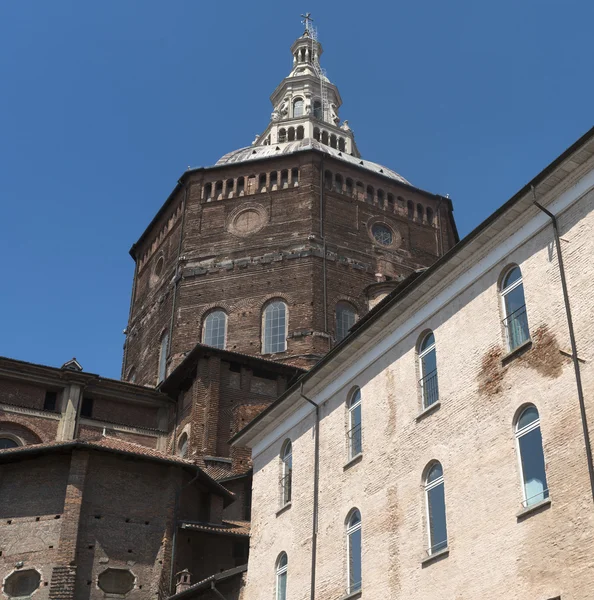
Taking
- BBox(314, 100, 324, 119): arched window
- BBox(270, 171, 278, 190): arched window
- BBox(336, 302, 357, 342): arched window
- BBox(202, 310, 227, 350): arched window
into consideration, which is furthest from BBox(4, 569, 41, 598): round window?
BBox(314, 100, 324, 119): arched window

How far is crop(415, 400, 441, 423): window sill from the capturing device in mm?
→ 15870

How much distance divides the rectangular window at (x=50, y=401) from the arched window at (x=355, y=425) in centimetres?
1561

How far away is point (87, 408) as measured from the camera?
3200 cm

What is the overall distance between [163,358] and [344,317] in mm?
7595

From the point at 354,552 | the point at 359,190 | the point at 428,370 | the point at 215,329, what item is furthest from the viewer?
the point at 359,190

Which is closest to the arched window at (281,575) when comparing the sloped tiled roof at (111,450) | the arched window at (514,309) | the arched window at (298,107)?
the sloped tiled roof at (111,450)

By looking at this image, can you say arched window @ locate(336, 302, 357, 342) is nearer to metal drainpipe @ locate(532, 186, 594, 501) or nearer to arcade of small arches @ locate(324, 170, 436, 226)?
arcade of small arches @ locate(324, 170, 436, 226)

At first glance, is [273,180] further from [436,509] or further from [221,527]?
[436,509]

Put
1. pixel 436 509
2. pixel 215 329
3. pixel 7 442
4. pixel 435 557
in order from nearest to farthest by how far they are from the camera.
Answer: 1. pixel 435 557
2. pixel 436 509
3. pixel 7 442
4. pixel 215 329

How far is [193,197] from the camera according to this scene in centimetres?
3972

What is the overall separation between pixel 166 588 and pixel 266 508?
3.97m

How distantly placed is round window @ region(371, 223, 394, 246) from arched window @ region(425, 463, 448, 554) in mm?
23921

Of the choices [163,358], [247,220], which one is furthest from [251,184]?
[163,358]

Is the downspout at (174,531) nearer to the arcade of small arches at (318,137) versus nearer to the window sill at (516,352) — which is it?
the window sill at (516,352)
